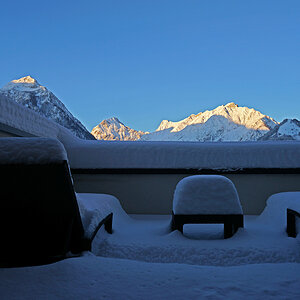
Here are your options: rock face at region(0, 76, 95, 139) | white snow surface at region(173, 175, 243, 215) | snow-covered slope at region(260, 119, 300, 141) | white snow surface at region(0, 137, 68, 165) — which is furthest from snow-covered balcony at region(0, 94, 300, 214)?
snow-covered slope at region(260, 119, 300, 141)

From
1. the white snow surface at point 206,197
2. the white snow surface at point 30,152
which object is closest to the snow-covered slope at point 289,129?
the white snow surface at point 206,197

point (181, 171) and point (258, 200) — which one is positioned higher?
point (181, 171)

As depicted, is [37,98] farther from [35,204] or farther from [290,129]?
[35,204]

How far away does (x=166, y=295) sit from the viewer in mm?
1585

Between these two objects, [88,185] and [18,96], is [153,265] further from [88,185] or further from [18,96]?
[18,96]

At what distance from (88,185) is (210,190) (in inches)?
139

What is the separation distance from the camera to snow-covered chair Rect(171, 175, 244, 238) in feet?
12.3

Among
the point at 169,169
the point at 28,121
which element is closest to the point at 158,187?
the point at 169,169

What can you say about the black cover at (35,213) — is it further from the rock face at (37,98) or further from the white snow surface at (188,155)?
the rock face at (37,98)

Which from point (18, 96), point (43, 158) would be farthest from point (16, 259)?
point (18, 96)

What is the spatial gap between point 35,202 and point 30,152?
44cm

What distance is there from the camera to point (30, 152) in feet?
6.71

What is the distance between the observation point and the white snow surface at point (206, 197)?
150 inches

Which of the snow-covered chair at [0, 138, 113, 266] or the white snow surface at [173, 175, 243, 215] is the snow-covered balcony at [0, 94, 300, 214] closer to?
the white snow surface at [173, 175, 243, 215]
